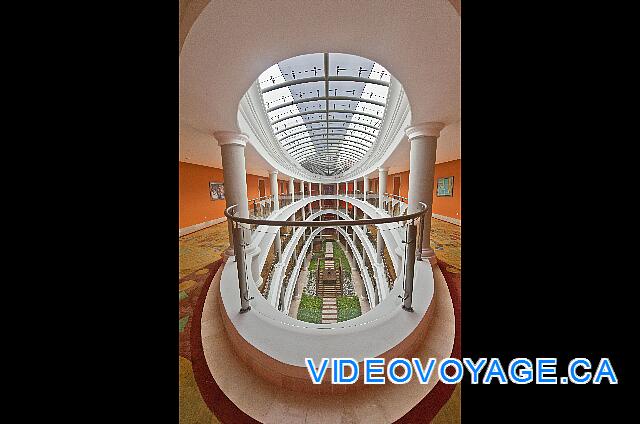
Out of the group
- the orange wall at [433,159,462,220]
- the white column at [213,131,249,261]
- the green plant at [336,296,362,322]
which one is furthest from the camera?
the green plant at [336,296,362,322]

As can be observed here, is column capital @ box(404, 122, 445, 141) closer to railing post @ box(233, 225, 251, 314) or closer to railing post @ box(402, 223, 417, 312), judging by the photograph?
railing post @ box(402, 223, 417, 312)

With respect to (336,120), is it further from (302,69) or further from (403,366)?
(403,366)

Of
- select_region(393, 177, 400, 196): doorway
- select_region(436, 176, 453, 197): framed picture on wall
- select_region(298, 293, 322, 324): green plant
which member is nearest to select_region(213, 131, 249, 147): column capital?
select_region(436, 176, 453, 197): framed picture on wall

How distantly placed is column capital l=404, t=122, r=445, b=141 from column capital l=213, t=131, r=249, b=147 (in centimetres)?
370

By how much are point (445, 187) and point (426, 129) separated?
786 centimetres

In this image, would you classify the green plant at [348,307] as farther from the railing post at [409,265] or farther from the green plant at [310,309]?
the railing post at [409,265]

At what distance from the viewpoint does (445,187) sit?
1074 centimetres

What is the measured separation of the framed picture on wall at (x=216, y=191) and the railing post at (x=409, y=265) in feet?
36.8

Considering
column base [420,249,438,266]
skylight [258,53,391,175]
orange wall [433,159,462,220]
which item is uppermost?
skylight [258,53,391,175]

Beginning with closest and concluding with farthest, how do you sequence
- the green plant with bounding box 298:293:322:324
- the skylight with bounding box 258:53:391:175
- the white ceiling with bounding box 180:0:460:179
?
the white ceiling with bounding box 180:0:460:179 < the skylight with bounding box 258:53:391:175 < the green plant with bounding box 298:293:322:324

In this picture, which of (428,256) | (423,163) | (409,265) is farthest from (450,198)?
(409,265)

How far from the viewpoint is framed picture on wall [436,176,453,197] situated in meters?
10.4

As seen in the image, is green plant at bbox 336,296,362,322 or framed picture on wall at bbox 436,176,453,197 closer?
framed picture on wall at bbox 436,176,453,197
